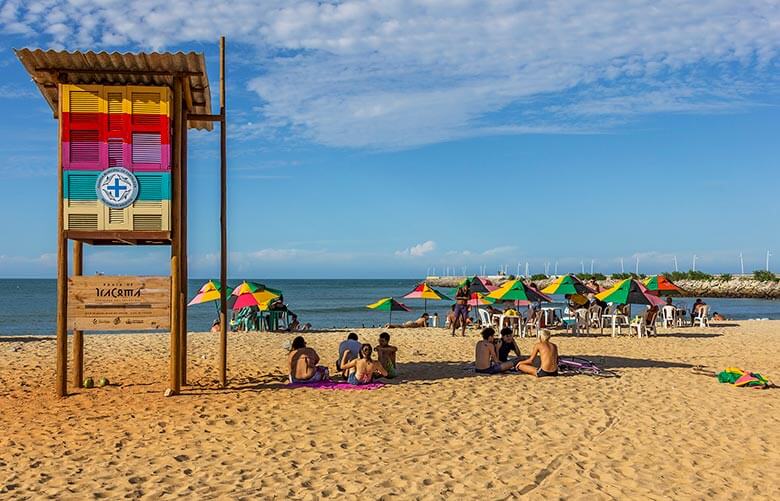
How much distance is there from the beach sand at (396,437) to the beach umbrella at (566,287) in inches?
262

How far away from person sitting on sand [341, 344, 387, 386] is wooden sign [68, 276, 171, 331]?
104 inches

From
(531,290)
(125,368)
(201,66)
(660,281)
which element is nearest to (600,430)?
(201,66)

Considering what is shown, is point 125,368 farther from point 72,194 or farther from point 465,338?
point 465,338

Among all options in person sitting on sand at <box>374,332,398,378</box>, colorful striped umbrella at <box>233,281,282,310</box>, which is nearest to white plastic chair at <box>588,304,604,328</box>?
colorful striped umbrella at <box>233,281,282,310</box>

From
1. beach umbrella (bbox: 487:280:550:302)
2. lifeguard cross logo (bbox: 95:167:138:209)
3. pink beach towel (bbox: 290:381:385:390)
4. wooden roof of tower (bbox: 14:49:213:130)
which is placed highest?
wooden roof of tower (bbox: 14:49:213:130)

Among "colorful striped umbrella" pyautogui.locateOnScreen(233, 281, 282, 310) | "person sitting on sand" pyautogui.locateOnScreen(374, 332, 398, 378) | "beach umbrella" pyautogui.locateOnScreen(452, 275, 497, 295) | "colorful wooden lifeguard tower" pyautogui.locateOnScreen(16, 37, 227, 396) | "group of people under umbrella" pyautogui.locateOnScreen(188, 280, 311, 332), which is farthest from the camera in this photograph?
"beach umbrella" pyautogui.locateOnScreen(452, 275, 497, 295)

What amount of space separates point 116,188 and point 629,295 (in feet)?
42.5

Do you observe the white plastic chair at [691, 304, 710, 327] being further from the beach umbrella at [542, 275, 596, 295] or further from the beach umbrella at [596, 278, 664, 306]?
the beach umbrella at [596, 278, 664, 306]

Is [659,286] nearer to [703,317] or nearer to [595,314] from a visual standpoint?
[703,317]

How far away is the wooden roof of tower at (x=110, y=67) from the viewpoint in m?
8.67

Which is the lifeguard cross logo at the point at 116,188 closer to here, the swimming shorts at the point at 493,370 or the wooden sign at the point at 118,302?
the wooden sign at the point at 118,302

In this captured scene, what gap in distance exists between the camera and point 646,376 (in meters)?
Result: 11.3

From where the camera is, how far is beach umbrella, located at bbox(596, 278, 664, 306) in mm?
17656

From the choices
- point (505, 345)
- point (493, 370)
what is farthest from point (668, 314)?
point (493, 370)
